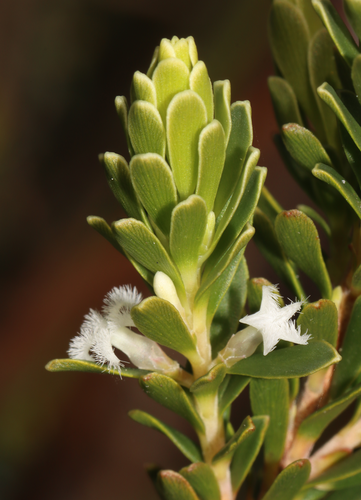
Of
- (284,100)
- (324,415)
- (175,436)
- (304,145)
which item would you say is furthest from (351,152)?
(175,436)

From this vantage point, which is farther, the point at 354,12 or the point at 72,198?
the point at 72,198

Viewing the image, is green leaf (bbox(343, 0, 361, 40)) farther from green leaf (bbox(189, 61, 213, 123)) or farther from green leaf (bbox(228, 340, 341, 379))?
green leaf (bbox(228, 340, 341, 379))

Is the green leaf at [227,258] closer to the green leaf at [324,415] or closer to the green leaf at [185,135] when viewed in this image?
the green leaf at [185,135]

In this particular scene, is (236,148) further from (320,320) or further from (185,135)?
(320,320)

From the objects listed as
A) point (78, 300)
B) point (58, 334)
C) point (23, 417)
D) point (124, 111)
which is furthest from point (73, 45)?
point (124, 111)

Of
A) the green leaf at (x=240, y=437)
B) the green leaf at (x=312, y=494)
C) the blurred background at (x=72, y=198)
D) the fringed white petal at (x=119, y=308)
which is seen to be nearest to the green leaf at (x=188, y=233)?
the fringed white petal at (x=119, y=308)

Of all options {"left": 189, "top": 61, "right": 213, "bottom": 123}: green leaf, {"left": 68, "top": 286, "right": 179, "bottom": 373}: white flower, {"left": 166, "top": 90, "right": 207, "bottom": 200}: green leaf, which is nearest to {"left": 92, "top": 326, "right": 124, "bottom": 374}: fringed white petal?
{"left": 68, "top": 286, "right": 179, "bottom": 373}: white flower
